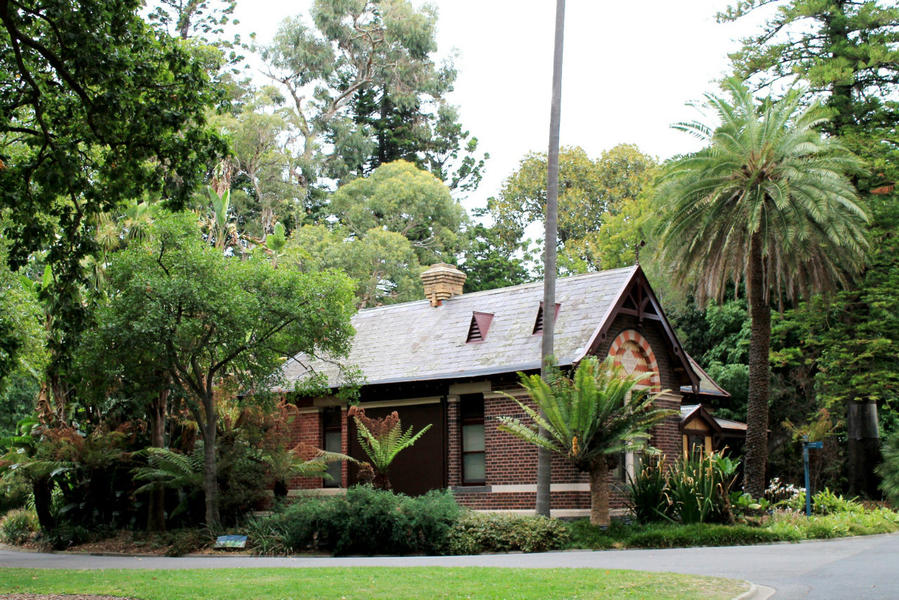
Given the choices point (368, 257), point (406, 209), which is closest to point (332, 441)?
point (368, 257)

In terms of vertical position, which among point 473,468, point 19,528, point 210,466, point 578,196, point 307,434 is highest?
point 578,196

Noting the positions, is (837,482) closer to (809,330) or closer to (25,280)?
(809,330)

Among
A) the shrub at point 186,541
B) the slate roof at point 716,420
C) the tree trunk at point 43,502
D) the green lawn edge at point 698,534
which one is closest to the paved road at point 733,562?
the green lawn edge at point 698,534

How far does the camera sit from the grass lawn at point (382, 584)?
958 centimetres

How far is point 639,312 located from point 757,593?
1246 centimetres

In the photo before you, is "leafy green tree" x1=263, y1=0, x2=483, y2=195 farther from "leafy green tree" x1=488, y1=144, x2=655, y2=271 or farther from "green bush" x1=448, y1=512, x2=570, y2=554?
"green bush" x1=448, y1=512, x2=570, y2=554

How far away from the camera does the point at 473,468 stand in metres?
21.7

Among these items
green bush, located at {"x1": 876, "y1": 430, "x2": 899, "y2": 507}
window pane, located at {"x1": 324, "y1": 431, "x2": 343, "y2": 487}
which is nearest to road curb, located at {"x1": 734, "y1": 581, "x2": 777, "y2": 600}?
window pane, located at {"x1": 324, "y1": 431, "x2": 343, "y2": 487}

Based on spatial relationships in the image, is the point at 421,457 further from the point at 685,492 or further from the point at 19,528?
the point at 19,528

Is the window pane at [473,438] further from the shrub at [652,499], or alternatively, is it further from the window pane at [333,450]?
the shrub at [652,499]

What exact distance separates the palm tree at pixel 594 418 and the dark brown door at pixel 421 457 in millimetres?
4646

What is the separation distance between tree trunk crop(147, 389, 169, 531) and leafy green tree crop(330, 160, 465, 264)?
69.2 feet

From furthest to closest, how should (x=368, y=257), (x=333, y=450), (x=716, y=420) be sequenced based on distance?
(x=368, y=257), (x=716, y=420), (x=333, y=450)

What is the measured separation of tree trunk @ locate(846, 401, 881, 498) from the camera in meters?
28.4
